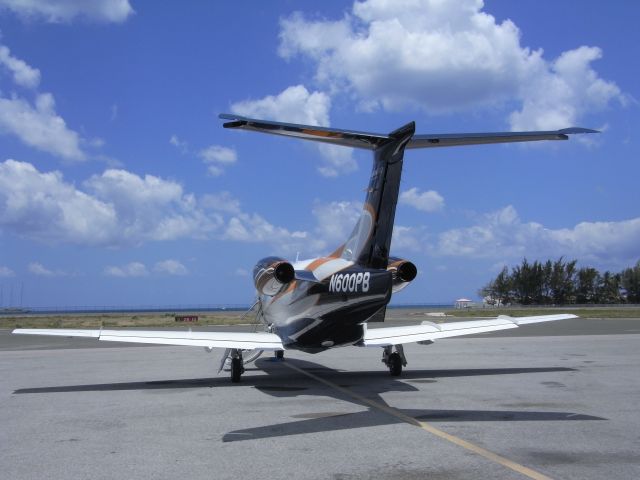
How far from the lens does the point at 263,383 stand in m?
16.4

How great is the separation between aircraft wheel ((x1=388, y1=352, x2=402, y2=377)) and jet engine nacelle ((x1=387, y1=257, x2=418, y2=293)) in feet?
13.4

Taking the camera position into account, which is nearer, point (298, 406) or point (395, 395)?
point (298, 406)

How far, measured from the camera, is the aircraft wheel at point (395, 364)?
1705 centimetres

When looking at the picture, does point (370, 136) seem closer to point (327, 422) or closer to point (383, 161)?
point (383, 161)

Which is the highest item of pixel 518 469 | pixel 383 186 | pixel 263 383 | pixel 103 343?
pixel 383 186

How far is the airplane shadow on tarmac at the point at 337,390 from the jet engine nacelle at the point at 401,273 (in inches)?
97.0

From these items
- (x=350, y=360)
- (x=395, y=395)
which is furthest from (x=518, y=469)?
(x=350, y=360)

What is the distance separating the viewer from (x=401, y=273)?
13.5m

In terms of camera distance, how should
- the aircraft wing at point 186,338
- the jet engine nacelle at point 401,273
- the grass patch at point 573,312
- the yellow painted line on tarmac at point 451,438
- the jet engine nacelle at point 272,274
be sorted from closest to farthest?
the yellow painted line on tarmac at point 451,438, the jet engine nacelle at point 401,273, the jet engine nacelle at point 272,274, the aircraft wing at point 186,338, the grass patch at point 573,312

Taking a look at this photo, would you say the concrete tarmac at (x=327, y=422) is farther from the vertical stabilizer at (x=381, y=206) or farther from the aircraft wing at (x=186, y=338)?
the vertical stabilizer at (x=381, y=206)

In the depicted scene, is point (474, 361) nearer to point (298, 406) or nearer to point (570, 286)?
point (298, 406)

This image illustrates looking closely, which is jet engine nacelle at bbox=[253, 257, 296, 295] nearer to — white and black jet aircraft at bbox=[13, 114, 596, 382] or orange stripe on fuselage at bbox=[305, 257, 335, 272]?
white and black jet aircraft at bbox=[13, 114, 596, 382]

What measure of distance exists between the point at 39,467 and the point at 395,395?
7829 millimetres

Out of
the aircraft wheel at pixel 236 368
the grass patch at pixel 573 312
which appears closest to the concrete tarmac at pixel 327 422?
the aircraft wheel at pixel 236 368
